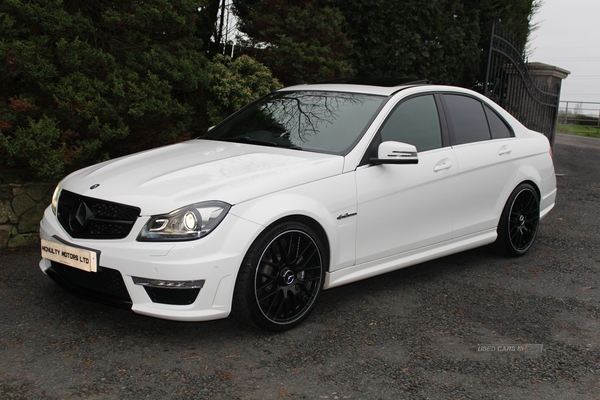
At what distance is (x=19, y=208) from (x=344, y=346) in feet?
12.8

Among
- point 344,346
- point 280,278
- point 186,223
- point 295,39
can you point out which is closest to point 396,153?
point 280,278

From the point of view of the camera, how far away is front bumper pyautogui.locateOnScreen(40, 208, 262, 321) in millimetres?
3887

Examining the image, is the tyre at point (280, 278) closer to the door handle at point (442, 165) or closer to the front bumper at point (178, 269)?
the front bumper at point (178, 269)

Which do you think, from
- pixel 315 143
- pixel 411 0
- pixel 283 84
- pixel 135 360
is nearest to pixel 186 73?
pixel 283 84

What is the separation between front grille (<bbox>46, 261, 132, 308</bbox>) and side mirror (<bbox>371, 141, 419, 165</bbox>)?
2.00 metres

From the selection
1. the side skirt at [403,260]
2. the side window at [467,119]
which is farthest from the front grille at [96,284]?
the side window at [467,119]

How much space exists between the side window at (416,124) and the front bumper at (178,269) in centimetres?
163

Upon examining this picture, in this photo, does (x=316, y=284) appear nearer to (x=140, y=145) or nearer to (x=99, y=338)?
(x=99, y=338)

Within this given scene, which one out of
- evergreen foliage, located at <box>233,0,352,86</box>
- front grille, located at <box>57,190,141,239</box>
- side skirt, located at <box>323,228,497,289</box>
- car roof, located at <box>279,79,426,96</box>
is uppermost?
evergreen foliage, located at <box>233,0,352,86</box>

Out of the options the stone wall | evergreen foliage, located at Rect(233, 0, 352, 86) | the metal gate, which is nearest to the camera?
the stone wall

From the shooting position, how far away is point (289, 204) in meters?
4.23

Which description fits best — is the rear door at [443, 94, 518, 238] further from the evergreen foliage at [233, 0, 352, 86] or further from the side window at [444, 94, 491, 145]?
the evergreen foliage at [233, 0, 352, 86]

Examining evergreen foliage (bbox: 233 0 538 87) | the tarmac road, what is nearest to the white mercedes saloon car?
the tarmac road

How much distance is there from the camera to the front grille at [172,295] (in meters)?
3.96
